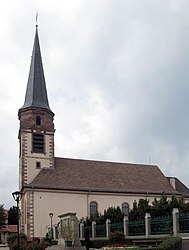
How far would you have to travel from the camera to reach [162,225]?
27.1 m

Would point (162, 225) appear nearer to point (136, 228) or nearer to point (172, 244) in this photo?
point (136, 228)

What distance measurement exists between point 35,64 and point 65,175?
1551cm

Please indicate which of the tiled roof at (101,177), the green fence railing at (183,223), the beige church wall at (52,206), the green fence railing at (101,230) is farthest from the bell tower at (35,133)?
the green fence railing at (183,223)

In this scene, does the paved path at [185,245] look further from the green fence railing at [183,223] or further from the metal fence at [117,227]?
the metal fence at [117,227]

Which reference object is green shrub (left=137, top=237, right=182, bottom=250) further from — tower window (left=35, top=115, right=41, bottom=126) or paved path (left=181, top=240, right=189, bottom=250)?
tower window (left=35, top=115, right=41, bottom=126)

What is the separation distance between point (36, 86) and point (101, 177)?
564 inches

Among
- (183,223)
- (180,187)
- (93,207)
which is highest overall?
(180,187)

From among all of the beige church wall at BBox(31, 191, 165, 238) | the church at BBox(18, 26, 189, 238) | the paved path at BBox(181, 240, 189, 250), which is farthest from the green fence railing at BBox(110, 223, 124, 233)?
the church at BBox(18, 26, 189, 238)

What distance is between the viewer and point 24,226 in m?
51.6

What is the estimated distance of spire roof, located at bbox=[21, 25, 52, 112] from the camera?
55.8m

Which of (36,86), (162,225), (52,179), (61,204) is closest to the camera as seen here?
(162,225)

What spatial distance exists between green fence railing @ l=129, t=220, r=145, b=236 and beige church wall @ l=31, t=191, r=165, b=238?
20.6 metres

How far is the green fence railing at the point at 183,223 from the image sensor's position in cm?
2450

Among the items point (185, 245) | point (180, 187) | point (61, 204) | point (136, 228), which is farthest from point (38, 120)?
point (185, 245)
